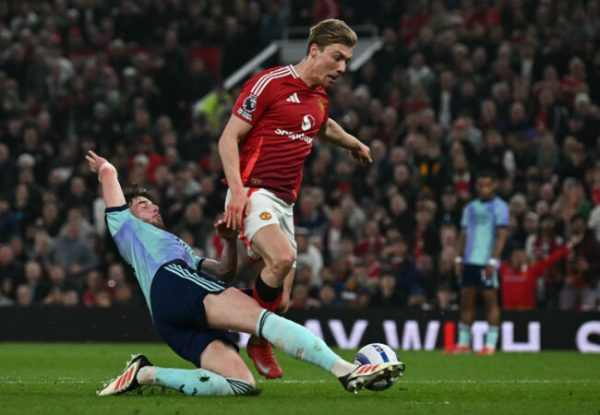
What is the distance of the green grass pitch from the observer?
7730 mm

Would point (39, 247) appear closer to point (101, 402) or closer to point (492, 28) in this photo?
point (492, 28)

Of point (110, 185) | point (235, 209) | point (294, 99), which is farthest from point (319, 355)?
point (294, 99)

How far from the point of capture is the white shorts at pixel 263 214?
896 cm

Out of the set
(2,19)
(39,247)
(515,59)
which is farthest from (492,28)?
(2,19)

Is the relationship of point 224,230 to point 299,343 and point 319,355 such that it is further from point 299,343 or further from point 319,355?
point 319,355

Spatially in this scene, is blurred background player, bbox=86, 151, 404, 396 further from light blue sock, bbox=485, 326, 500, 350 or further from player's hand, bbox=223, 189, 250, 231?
light blue sock, bbox=485, 326, 500, 350

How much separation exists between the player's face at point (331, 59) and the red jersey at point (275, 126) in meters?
0.19

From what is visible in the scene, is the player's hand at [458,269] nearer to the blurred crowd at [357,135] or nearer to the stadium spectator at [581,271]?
the blurred crowd at [357,135]

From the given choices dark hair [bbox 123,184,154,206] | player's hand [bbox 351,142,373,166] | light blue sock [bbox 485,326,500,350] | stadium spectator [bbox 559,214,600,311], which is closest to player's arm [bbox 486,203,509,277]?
light blue sock [bbox 485,326,500,350]

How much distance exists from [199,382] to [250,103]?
195cm

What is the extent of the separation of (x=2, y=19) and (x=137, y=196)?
16677mm

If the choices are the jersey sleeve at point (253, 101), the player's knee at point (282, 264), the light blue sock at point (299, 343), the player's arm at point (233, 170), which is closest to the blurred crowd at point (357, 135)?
the jersey sleeve at point (253, 101)

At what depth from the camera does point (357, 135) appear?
66.6 feet

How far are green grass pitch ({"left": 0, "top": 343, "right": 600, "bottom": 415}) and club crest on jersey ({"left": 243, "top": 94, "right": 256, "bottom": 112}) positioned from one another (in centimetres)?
192
